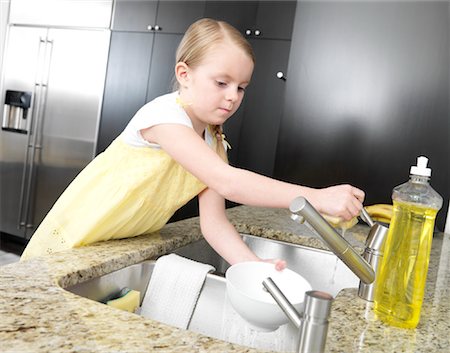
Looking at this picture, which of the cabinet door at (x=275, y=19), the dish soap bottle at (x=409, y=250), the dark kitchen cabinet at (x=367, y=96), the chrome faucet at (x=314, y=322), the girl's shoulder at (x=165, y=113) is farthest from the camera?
the cabinet door at (x=275, y=19)

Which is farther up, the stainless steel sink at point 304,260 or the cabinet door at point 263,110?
the cabinet door at point 263,110

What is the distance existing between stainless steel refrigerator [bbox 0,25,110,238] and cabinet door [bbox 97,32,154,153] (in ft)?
0.17

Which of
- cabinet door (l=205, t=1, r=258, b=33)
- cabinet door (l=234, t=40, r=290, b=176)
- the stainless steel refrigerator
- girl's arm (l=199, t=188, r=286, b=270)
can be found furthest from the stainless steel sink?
the stainless steel refrigerator

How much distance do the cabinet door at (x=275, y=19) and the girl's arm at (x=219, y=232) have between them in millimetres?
1771

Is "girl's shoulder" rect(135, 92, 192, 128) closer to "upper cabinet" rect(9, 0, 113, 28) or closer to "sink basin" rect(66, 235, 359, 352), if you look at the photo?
"sink basin" rect(66, 235, 359, 352)

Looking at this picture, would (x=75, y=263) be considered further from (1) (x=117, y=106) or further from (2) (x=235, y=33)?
(1) (x=117, y=106)

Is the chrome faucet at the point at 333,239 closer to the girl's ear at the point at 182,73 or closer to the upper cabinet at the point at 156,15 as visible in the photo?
the girl's ear at the point at 182,73

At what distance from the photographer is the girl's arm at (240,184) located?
2.61ft

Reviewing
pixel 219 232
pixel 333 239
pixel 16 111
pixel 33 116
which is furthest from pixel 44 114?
pixel 333 239

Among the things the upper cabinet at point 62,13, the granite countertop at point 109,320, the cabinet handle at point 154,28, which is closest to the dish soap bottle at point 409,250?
the granite countertop at point 109,320

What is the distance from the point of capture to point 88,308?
651 millimetres

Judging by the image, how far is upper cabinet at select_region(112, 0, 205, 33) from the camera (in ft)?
9.45

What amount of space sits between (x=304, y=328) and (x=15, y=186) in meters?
3.35

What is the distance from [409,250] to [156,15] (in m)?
2.58
